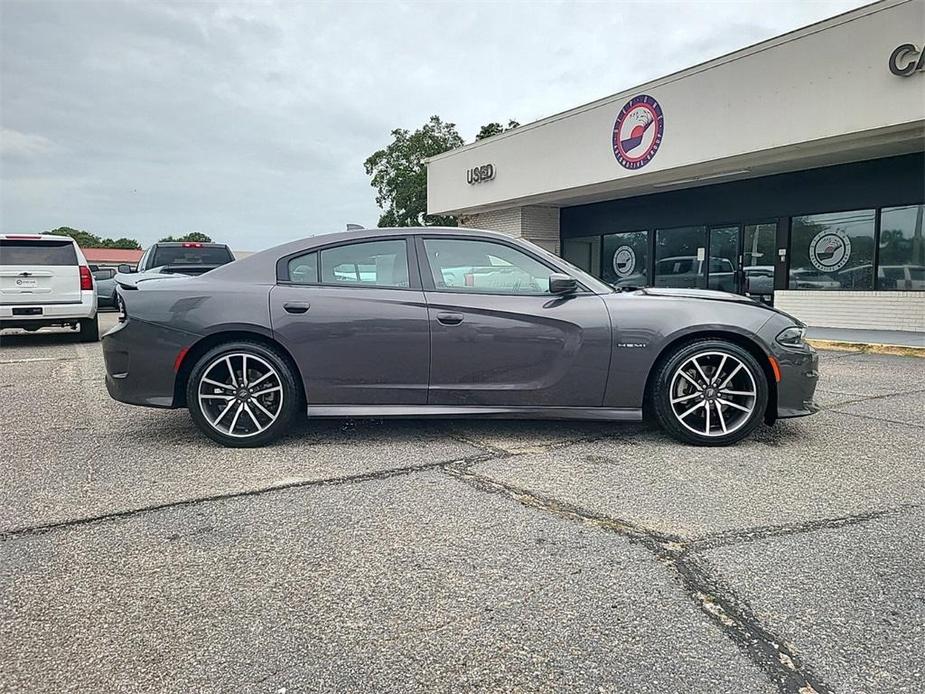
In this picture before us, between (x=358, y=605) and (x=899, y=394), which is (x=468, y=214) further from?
(x=358, y=605)

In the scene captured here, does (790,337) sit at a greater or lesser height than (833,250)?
lesser

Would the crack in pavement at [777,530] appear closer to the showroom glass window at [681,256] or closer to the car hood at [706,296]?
the car hood at [706,296]

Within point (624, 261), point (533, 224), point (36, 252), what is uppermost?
point (533, 224)

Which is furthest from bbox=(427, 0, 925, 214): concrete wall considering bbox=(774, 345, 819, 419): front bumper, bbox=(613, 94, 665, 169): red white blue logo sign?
bbox=(774, 345, 819, 419): front bumper

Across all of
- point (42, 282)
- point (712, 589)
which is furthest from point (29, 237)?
point (712, 589)

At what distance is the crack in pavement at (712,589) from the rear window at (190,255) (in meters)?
9.07

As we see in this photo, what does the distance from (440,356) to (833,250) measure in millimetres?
11394

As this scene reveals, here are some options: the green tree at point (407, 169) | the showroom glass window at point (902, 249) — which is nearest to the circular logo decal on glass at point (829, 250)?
the showroom glass window at point (902, 249)

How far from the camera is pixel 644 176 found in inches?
548

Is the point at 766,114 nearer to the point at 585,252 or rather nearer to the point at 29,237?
the point at 585,252

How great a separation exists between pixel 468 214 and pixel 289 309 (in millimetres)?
17133

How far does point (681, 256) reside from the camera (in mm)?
15602

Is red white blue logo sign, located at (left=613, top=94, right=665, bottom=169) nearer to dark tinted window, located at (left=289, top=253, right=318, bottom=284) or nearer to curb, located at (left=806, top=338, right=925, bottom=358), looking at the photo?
curb, located at (left=806, top=338, right=925, bottom=358)

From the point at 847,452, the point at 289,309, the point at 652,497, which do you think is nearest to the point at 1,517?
the point at 289,309
